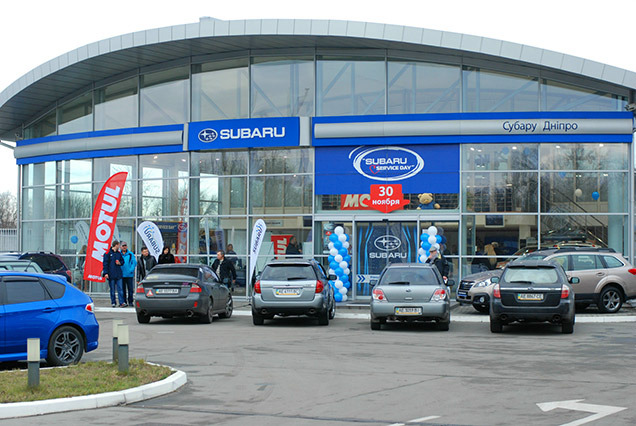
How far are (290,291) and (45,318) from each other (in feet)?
24.7

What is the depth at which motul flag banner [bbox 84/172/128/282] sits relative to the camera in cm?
2547

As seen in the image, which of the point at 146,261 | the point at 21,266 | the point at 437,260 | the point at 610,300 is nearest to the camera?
the point at 21,266

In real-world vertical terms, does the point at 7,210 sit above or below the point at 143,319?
above

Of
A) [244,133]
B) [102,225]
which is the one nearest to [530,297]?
[244,133]

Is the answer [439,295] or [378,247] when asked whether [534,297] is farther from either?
[378,247]

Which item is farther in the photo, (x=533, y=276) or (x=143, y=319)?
(x=143, y=319)

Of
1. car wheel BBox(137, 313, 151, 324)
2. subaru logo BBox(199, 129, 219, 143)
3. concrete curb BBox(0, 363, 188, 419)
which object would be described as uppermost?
subaru logo BBox(199, 129, 219, 143)

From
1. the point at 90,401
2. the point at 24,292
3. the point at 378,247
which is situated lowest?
the point at 90,401

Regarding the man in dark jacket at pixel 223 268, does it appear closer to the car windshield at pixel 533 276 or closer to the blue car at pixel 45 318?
the car windshield at pixel 533 276

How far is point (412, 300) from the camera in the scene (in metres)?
17.2

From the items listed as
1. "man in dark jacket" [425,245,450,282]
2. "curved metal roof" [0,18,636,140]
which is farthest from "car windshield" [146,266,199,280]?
"curved metal roof" [0,18,636,140]

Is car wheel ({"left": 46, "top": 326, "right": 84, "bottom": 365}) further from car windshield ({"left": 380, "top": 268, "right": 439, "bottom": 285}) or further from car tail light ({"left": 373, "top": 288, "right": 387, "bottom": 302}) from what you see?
car windshield ({"left": 380, "top": 268, "right": 439, "bottom": 285})

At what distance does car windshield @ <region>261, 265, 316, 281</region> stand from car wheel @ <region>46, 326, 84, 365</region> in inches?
276

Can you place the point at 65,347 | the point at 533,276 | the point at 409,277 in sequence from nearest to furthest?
the point at 65,347, the point at 533,276, the point at 409,277
